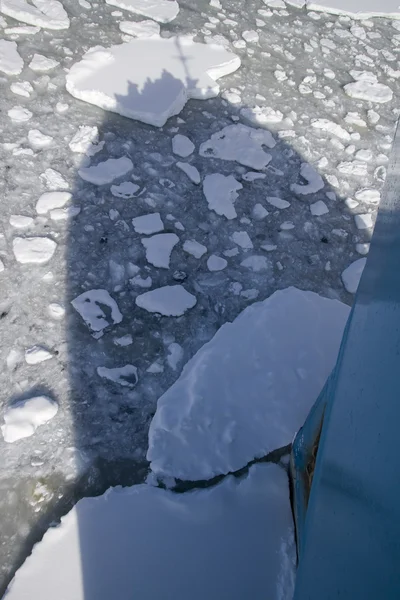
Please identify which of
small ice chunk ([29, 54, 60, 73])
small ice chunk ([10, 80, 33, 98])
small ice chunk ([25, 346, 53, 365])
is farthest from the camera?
small ice chunk ([29, 54, 60, 73])

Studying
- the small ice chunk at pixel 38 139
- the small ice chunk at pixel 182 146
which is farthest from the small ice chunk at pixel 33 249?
the small ice chunk at pixel 182 146

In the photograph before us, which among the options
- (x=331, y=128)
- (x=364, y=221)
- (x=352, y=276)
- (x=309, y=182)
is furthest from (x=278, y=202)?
(x=331, y=128)

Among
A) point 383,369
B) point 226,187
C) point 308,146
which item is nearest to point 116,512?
point 383,369

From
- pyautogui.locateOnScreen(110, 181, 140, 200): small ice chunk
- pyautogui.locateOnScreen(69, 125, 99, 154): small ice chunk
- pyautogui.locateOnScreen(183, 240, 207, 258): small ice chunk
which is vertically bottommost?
pyautogui.locateOnScreen(183, 240, 207, 258): small ice chunk

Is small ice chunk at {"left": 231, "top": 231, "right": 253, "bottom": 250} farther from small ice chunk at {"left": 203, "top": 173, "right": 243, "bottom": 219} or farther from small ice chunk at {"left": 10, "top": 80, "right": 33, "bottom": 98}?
small ice chunk at {"left": 10, "top": 80, "right": 33, "bottom": 98}

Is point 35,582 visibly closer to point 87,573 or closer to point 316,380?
point 87,573

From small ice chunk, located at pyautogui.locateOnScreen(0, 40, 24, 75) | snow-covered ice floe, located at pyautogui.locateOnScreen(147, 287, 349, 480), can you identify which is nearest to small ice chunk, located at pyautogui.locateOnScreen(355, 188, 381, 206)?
snow-covered ice floe, located at pyautogui.locateOnScreen(147, 287, 349, 480)
